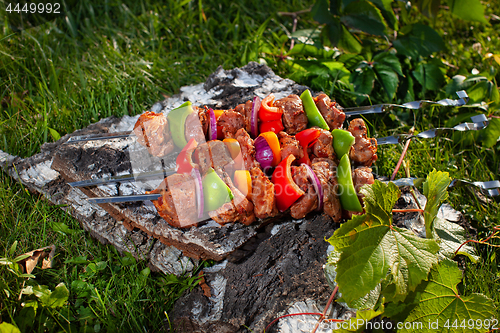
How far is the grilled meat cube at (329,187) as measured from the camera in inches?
93.1

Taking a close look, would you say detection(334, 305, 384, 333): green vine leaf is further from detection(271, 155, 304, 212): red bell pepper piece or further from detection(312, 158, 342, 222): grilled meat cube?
detection(271, 155, 304, 212): red bell pepper piece

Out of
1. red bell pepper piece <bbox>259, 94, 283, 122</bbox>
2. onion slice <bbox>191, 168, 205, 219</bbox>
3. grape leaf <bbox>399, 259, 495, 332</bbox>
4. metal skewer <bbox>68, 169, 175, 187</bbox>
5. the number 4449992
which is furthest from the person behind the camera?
the number 4449992

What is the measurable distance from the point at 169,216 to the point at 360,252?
1.20 meters

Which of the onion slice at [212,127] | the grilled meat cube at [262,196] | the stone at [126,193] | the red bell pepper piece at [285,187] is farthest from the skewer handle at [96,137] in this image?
the red bell pepper piece at [285,187]

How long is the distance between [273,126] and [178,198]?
100cm

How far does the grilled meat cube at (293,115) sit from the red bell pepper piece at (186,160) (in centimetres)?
73

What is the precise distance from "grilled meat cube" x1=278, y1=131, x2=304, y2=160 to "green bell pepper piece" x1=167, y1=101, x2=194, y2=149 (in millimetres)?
725

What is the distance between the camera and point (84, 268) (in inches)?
110

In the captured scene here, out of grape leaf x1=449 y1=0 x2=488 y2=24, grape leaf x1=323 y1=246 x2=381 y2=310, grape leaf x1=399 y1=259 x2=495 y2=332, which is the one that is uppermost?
grape leaf x1=449 y1=0 x2=488 y2=24

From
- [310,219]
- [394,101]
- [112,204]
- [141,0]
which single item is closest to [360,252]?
[310,219]

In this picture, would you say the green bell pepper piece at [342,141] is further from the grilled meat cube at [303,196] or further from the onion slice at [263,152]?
the onion slice at [263,152]

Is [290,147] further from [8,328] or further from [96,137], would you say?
[8,328]

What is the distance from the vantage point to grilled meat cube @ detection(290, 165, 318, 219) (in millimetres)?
2338

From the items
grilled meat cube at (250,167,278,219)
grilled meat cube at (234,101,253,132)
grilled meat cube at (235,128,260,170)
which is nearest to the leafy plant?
grilled meat cube at (250,167,278,219)
